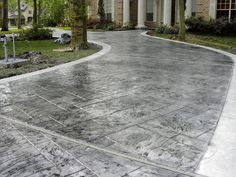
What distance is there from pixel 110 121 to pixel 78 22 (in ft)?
35.1

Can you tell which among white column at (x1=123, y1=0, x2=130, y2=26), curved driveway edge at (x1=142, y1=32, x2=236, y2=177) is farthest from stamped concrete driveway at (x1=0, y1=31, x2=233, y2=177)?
white column at (x1=123, y1=0, x2=130, y2=26)

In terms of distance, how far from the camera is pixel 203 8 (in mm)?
26281

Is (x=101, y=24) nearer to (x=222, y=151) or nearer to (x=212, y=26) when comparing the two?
(x=212, y=26)

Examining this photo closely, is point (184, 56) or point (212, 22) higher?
point (212, 22)

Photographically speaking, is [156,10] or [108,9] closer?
[156,10]

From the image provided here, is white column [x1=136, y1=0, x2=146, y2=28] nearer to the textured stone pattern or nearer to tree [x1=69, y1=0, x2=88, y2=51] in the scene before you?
Result: the textured stone pattern

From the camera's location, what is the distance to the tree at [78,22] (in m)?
15.4

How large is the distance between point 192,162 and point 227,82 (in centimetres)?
479

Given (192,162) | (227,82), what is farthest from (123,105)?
(227,82)

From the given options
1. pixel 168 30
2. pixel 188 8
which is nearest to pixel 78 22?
pixel 168 30

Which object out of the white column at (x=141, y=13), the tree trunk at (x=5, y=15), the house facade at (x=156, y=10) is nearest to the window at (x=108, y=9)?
the house facade at (x=156, y=10)

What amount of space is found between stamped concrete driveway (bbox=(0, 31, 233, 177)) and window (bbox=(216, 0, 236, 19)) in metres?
16.3

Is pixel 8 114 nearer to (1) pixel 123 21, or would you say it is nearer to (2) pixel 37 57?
(2) pixel 37 57

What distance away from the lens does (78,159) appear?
13.9 ft
